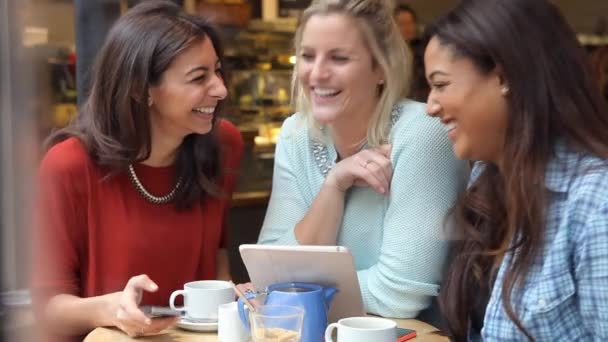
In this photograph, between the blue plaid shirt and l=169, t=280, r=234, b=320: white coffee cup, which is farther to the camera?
l=169, t=280, r=234, b=320: white coffee cup

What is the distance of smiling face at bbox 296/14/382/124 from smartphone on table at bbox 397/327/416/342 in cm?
64

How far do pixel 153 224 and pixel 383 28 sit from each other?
832 millimetres

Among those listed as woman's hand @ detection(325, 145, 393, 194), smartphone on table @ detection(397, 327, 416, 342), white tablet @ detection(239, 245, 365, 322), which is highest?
woman's hand @ detection(325, 145, 393, 194)

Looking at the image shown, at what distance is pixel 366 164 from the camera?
7.25 ft

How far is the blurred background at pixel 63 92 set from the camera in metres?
1.34

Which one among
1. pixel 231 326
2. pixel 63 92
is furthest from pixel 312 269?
pixel 63 92

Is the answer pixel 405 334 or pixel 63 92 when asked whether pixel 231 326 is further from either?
pixel 63 92

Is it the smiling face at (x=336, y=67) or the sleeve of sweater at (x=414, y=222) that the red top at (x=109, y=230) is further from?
the sleeve of sweater at (x=414, y=222)

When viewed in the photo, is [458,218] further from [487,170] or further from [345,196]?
[345,196]

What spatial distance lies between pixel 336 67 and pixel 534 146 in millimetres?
793

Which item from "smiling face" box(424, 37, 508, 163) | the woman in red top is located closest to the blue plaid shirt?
"smiling face" box(424, 37, 508, 163)

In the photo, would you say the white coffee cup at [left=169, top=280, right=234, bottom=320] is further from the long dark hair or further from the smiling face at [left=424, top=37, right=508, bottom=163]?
the smiling face at [left=424, top=37, right=508, bottom=163]

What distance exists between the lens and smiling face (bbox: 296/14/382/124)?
2.31 metres

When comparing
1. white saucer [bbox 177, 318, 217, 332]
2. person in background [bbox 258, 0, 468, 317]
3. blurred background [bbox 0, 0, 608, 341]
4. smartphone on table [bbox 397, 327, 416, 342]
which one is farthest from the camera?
person in background [bbox 258, 0, 468, 317]
